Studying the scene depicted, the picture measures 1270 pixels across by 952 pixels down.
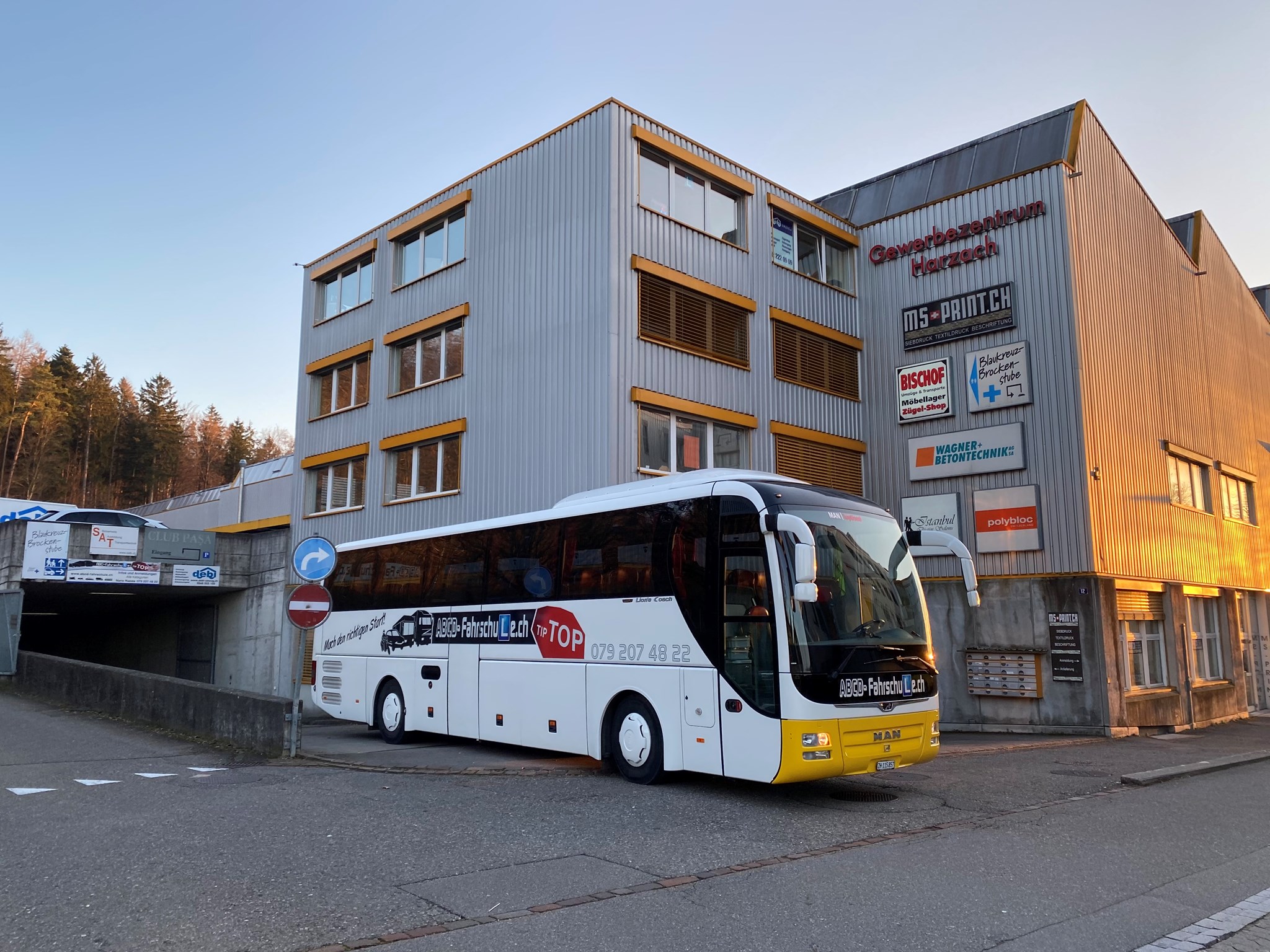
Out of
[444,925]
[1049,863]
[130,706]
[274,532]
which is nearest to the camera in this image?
[444,925]

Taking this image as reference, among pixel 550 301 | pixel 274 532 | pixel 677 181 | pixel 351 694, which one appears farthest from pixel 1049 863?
pixel 274 532

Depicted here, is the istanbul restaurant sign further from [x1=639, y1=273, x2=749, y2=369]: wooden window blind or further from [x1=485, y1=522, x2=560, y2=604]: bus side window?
[x1=485, y1=522, x2=560, y2=604]: bus side window

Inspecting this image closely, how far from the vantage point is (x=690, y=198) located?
20156 mm

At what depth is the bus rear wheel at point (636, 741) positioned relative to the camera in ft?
35.1

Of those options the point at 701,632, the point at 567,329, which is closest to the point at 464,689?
the point at 701,632

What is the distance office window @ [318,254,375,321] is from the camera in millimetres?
25062

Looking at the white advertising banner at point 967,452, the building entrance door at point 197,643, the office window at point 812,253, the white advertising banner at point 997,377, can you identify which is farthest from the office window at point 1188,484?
the building entrance door at point 197,643

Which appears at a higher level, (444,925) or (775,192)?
(775,192)

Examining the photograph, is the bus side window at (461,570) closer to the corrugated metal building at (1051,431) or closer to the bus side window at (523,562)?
the bus side window at (523,562)

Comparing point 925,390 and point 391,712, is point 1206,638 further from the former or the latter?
point 391,712

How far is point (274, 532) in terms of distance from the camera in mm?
27141

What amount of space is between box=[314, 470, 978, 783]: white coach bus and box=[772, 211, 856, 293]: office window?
449 inches

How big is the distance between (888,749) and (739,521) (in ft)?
8.81

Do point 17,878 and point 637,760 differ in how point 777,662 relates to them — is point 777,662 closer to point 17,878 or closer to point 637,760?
point 637,760
